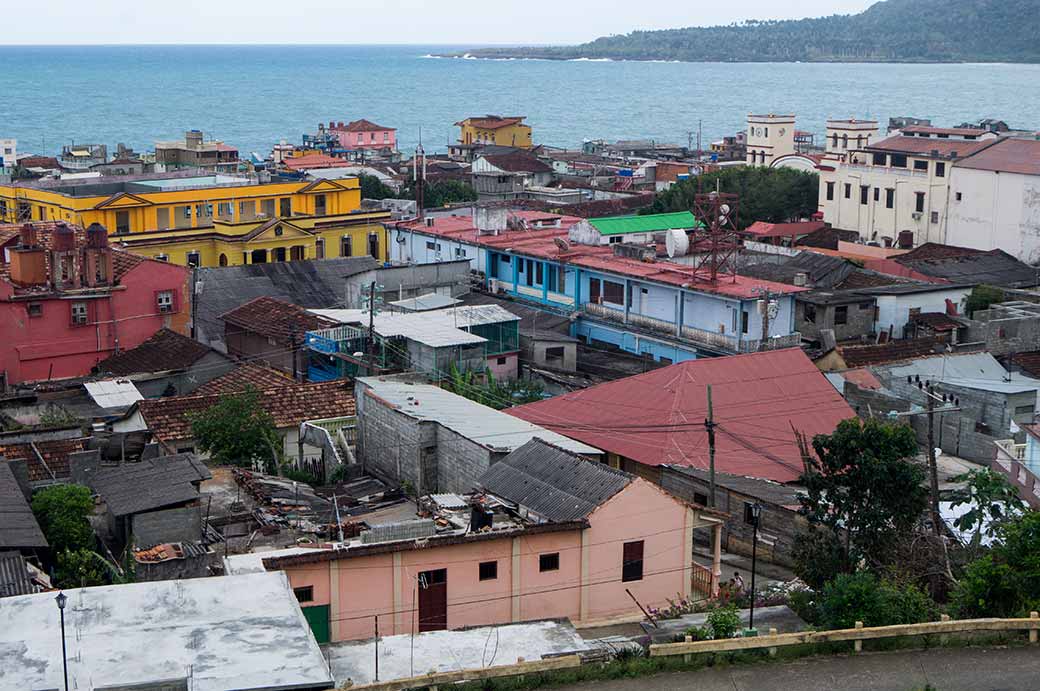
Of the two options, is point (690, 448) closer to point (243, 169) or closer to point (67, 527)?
point (67, 527)

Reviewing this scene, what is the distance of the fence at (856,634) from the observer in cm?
1628

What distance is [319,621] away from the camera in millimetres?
18875

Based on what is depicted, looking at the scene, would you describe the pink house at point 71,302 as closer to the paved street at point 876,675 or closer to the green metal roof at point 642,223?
the green metal roof at point 642,223

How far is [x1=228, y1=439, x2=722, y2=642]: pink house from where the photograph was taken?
747 inches

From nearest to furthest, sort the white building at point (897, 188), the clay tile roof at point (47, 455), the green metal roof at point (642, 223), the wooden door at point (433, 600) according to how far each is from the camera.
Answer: the wooden door at point (433, 600), the clay tile roof at point (47, 455), the green metal roof at point (642, 223), the white building at point (897, 188)

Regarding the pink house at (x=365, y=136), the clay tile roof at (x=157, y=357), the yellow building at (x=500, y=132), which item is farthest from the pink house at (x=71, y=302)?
the pink house at (x=365, y=136)

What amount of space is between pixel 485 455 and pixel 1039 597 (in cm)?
967

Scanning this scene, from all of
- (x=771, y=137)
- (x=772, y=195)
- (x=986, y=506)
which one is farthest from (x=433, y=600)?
(x=771, y=137)

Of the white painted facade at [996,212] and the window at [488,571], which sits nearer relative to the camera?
the window at [488,571]

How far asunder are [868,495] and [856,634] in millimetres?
4711

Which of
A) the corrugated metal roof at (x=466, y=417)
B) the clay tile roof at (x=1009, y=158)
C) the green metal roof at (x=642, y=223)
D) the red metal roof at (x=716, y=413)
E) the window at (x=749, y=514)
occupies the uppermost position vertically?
the clay tile roof at (x=1009, y=158)

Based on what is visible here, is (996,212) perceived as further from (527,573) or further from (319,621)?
(319,621)

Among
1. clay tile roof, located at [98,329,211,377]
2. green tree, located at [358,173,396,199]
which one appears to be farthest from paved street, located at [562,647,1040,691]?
Answer: green tree, located at [358,173,396,199]

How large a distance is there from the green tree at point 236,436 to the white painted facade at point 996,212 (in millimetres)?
39497
